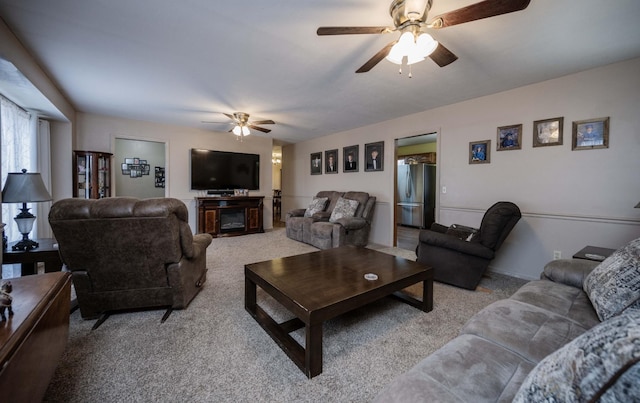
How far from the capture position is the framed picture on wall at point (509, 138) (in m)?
3.13

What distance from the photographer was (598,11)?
5.83 feet

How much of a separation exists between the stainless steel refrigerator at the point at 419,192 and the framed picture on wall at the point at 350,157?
1.68 metres

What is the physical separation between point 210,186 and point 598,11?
5.95m

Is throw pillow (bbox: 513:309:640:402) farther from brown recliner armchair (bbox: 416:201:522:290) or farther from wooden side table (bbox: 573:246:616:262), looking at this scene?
brown recliner armchair (bbox: 416:201:522:290)

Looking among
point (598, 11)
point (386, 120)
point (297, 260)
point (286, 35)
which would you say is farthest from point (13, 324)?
point (386, 120)

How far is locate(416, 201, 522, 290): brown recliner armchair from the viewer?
2.56 m

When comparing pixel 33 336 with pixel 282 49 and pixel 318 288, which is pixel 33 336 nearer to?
pixel 318 288

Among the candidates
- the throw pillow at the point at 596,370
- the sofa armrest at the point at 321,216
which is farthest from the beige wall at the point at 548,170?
the throw pillow at the point at 596,370

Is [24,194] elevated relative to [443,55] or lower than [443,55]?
lower

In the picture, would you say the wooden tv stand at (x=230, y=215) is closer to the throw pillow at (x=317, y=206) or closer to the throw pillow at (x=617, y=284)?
the throw pillow at (x=317, y=206)

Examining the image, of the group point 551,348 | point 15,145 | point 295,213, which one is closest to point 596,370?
point 551,348

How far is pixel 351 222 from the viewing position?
4.24m

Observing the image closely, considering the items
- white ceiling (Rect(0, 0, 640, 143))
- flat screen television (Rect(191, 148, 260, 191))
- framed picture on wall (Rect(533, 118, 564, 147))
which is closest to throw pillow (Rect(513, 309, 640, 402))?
white ceiling (Rect(0, 0, 640, 143))

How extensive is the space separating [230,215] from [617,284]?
559 cm
